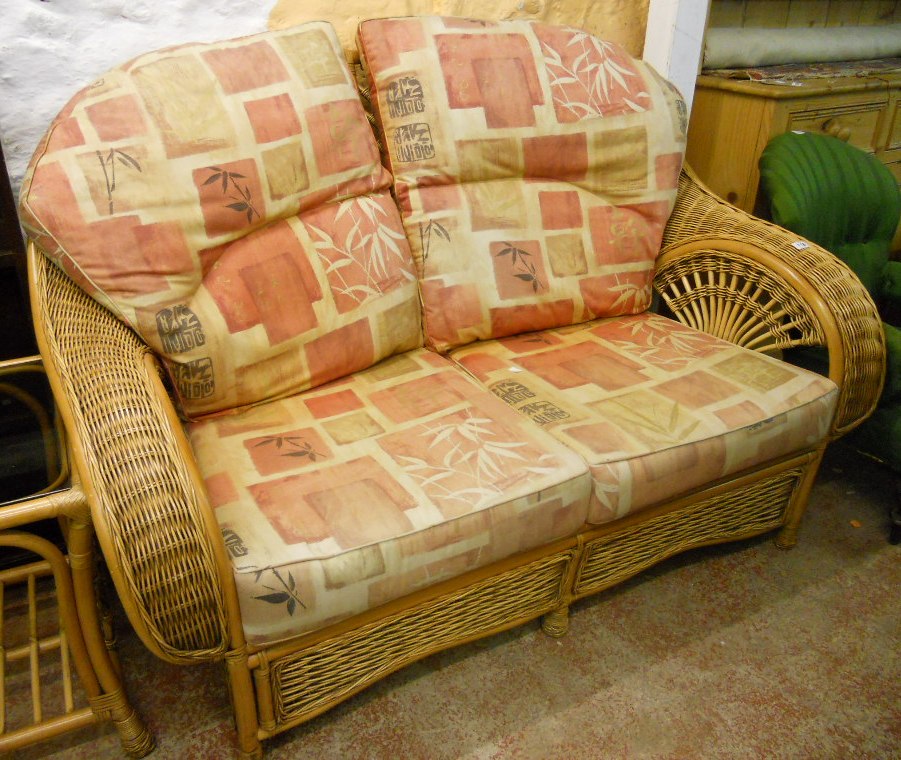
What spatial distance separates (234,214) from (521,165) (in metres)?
0.64

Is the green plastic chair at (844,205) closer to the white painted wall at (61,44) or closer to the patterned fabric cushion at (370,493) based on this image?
the patterned fabric cushion at (370,493)

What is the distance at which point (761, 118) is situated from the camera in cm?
198

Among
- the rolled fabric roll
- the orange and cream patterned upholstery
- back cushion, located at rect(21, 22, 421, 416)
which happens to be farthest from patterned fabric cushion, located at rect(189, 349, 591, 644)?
the rolled fabric roll

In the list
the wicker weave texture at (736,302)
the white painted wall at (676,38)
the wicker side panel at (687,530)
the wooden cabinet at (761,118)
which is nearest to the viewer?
the wicker side panel at (687,530)

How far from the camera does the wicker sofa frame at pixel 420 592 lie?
37.6 inches

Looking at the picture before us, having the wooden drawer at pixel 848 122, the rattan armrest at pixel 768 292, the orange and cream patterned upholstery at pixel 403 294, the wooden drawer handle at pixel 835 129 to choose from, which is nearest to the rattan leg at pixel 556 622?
the orange and cream patterned upholstery at pixel 403 294

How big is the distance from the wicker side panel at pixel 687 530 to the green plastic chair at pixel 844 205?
278mm

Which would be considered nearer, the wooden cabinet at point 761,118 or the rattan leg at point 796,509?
the rattan leg at point 796,509

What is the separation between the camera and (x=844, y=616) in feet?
5.00

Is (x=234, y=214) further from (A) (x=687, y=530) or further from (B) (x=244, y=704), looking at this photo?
(A) (x=687, y=530)

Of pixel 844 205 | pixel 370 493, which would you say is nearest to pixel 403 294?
pixel 370 493

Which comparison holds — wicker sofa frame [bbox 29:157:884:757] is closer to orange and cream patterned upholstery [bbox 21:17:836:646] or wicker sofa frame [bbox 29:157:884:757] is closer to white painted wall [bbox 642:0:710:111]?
orange and cream patterned upholstery [bbox 21:17:836:646]

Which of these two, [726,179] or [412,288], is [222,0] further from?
[726,179]

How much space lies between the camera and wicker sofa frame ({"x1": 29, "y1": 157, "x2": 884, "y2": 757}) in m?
0.96
